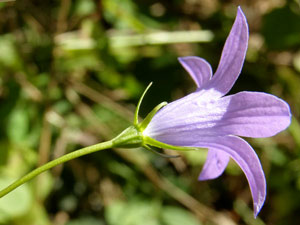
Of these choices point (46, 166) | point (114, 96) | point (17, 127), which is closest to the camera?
point (46, 166)

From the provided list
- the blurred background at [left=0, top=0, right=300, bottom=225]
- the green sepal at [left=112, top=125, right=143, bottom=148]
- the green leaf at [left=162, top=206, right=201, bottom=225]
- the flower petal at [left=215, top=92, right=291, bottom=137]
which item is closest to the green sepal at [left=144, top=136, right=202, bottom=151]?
the green sepal at [left=112, top=125, right=143, bottom=148]

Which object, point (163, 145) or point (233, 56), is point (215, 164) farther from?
point (233, 56)

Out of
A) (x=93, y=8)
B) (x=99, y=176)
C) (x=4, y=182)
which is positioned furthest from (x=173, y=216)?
(x=93, y=8)

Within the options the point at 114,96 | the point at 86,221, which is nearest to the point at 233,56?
the point at 114,96

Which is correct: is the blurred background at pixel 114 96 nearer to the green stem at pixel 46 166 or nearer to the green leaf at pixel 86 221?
the green leaf at pixel 86 221

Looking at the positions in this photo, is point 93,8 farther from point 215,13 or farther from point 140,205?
point 140,205

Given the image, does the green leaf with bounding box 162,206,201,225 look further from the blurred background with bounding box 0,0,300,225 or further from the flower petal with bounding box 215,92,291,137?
the flower petal with bounding box 215,92,291,137
